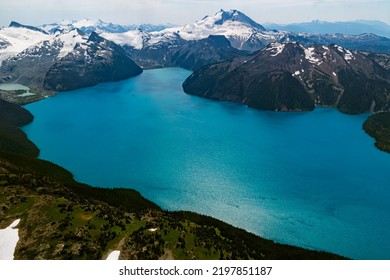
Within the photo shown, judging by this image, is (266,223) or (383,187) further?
(383,187)

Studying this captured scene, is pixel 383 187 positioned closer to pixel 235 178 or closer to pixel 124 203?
pixel 235 178

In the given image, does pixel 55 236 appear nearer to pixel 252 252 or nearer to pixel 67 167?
pixel 252 252

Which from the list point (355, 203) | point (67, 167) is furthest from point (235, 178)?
point (67, 167)

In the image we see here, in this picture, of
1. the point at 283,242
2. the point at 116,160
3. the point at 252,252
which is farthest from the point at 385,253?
the point at 116,160

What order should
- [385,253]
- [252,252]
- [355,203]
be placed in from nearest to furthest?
[252,252] < [385,253] < [355,203]

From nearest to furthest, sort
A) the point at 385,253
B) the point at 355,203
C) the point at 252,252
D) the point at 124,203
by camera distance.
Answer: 1. the point at 252,252
2. the point at 385,253
3. the point at 124,203
4. the point at 355,203
